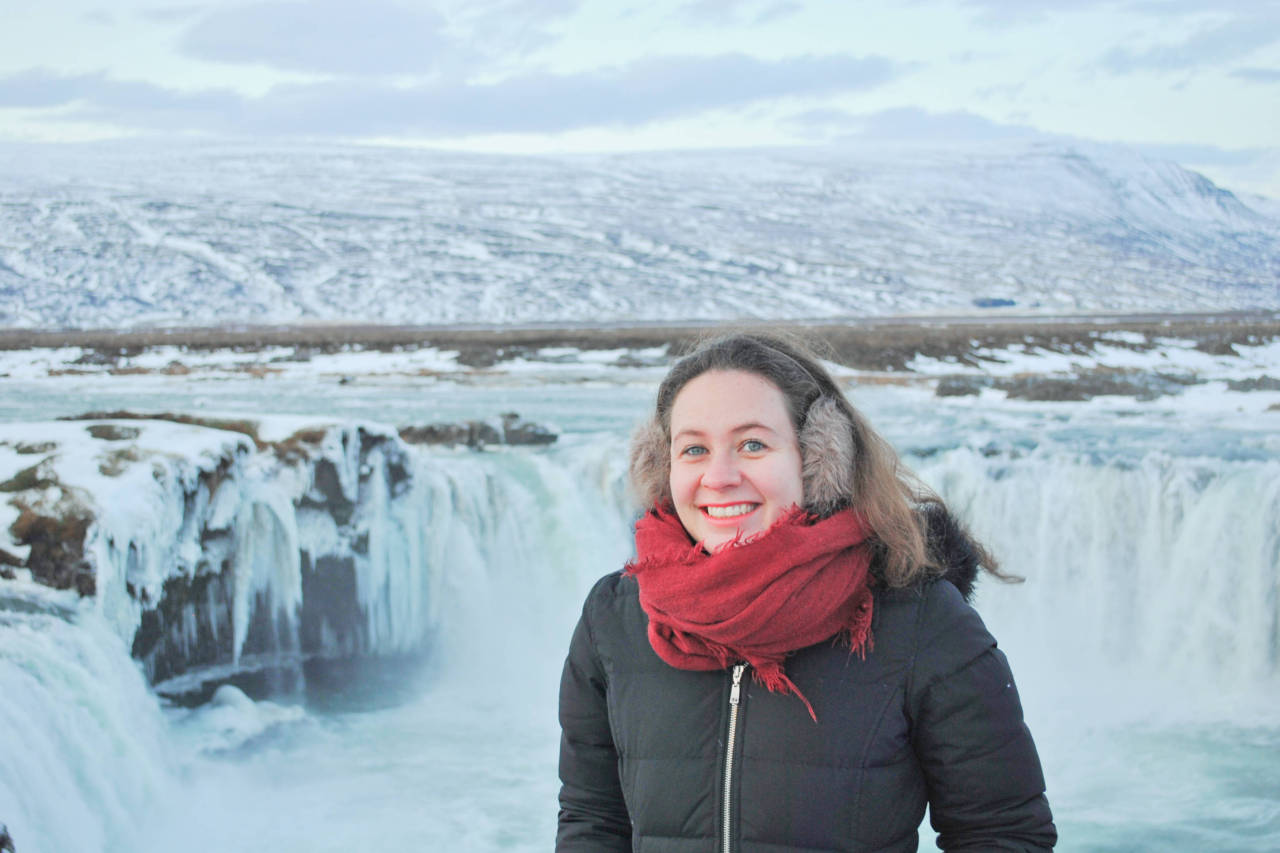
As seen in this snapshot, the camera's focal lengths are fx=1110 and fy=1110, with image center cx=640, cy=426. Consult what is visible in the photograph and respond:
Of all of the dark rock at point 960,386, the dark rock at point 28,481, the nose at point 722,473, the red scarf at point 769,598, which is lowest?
the dark rock at point 960,386

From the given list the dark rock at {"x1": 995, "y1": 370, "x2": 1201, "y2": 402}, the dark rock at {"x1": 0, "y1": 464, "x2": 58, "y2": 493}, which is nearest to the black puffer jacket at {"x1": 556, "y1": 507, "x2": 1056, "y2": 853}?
the dark rock at {"x1": 0, "y1": 464, "x2": 58, "y2": 493}

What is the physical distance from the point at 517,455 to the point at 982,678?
1037 centimetres

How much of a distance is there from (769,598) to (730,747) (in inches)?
12.2

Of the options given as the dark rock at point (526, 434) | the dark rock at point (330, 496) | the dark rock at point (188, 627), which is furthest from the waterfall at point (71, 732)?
the dark rock at point (526, 434)

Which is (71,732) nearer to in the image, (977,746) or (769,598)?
(769,598)

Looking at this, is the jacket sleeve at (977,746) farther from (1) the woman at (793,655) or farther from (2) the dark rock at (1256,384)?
(2) the dark rock at (1256,384)

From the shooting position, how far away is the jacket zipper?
6.74ft

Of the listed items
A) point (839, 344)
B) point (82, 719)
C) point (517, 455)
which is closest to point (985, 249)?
point (839, 344)

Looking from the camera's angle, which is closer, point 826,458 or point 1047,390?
point 826,458

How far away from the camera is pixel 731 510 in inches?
84.8

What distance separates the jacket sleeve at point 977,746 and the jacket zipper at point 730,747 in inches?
12.7

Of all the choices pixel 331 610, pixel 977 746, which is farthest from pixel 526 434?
pixel 977 746

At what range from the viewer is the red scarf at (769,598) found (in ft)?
6.60

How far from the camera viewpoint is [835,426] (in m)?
2.16
